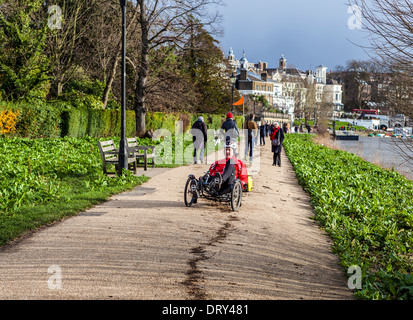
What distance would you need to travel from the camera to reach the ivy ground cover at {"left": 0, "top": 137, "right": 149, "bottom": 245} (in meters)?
8.77

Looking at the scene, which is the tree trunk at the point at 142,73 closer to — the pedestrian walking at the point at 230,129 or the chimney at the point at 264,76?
the pedestrian walking at the point at 230,129

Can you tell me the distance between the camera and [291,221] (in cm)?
978

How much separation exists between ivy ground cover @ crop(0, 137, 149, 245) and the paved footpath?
0.41 m

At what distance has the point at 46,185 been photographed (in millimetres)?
11211

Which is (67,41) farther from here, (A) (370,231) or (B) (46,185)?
(A) (370,231)

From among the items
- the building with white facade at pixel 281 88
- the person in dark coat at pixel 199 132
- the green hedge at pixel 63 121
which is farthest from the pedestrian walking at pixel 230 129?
the building with white facade at pixel 281 88

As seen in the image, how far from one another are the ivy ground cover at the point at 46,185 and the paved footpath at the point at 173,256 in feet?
1.34

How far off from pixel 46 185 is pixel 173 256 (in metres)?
5.50

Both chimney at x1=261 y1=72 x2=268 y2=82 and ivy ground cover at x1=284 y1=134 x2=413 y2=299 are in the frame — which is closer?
ivy ground cover at x1=284 y1=134 x2=413 y2=299

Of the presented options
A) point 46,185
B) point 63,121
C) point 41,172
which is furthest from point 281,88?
point 46,185

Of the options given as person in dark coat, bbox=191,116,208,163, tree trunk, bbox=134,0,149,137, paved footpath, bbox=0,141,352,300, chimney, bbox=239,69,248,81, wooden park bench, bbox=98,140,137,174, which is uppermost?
chimney, bbox=239,69,248,81

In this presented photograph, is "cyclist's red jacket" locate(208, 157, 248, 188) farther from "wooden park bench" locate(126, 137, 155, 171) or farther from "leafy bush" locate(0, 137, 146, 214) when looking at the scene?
"wooden park bench" locate(126, 137, 155, 171)

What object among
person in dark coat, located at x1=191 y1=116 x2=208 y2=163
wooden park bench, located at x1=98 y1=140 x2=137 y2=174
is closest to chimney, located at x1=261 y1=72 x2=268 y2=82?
person in dark coat, located at x1=191 y1=116 x2=208 y2=163

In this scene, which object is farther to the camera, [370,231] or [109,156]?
[109,156]
